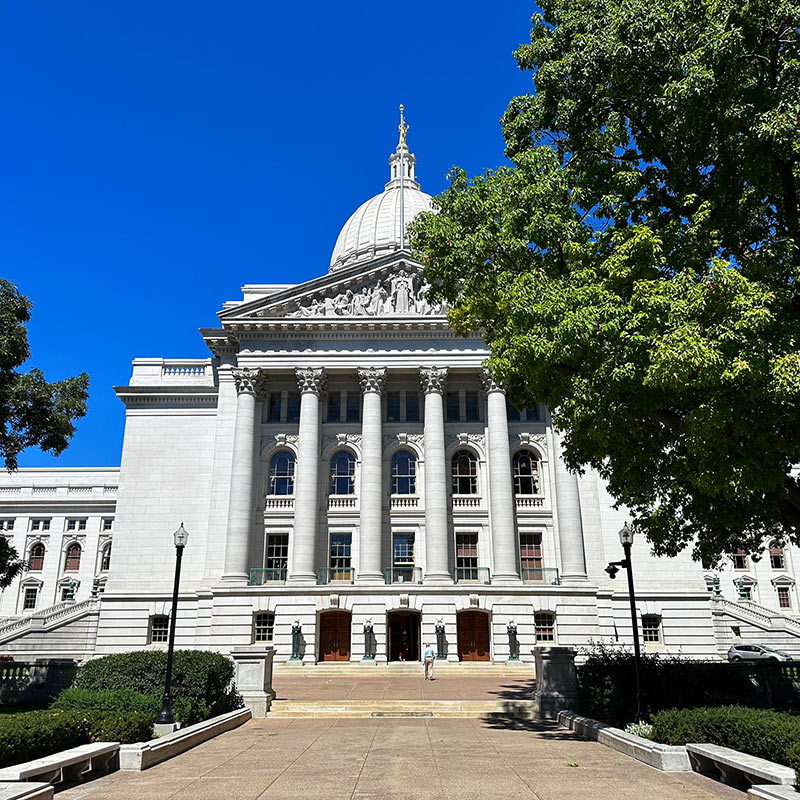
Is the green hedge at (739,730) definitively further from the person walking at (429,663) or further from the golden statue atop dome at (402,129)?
the golden statue atop dome at (402,129)

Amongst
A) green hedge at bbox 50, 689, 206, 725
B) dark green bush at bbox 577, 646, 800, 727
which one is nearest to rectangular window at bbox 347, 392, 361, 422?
dark green bush at bbox 577, 646, 800, 727

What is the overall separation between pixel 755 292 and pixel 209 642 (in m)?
34.6

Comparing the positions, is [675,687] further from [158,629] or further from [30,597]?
[30,597]

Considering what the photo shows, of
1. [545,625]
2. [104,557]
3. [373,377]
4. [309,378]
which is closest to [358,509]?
[373,377]

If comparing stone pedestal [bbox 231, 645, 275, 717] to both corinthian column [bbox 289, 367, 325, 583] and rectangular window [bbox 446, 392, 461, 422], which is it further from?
rectangular window [bbox 446, 392, 461, 422]

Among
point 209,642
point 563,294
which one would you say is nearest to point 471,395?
point 209,642

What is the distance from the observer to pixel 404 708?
22641 millimetres

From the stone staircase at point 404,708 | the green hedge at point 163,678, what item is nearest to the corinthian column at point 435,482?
the stone staircase at point 404,708

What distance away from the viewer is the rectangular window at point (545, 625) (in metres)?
39.3

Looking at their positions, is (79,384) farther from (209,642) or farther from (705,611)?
(705,611)

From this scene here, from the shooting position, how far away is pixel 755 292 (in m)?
12.5

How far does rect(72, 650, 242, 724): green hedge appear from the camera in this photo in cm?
1708

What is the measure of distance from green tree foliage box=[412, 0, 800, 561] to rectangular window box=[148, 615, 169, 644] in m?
32.1

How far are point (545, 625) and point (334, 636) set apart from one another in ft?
39.0
